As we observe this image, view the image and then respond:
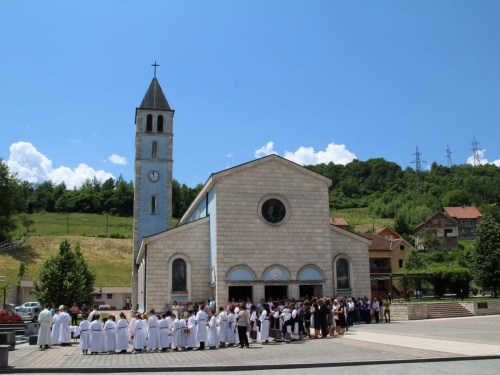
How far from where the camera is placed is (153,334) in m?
18.1

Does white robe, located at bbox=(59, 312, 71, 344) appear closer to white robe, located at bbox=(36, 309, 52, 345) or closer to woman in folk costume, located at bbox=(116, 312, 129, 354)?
white robe, located at bbox=(36, 309, 52, 345)

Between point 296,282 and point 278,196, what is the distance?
17.8ft

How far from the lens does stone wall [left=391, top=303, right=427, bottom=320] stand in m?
29.5

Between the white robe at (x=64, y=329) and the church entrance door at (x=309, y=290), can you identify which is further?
the church entrance door at (x=309, y=290)

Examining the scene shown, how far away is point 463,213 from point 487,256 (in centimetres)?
6433

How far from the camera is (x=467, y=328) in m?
22.3

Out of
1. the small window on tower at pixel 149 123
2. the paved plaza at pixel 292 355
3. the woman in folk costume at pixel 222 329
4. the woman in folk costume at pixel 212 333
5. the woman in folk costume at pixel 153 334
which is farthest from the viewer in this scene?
the small window on tower at pixel 149 123

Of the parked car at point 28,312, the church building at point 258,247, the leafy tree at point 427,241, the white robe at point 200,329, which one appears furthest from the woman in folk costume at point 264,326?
the leafy tree at point 427,241

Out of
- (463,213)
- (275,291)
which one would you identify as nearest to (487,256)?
(275,291)

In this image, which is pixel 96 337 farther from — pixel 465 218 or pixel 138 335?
pixel 465 218

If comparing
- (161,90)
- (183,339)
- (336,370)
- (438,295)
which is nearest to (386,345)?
(336,370)

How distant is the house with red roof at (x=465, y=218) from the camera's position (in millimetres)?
96375

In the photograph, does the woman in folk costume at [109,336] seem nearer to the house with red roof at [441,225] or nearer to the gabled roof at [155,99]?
the gabled roof at [155,99]

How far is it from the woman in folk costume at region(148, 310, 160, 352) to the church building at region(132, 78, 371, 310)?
10.4 metres
